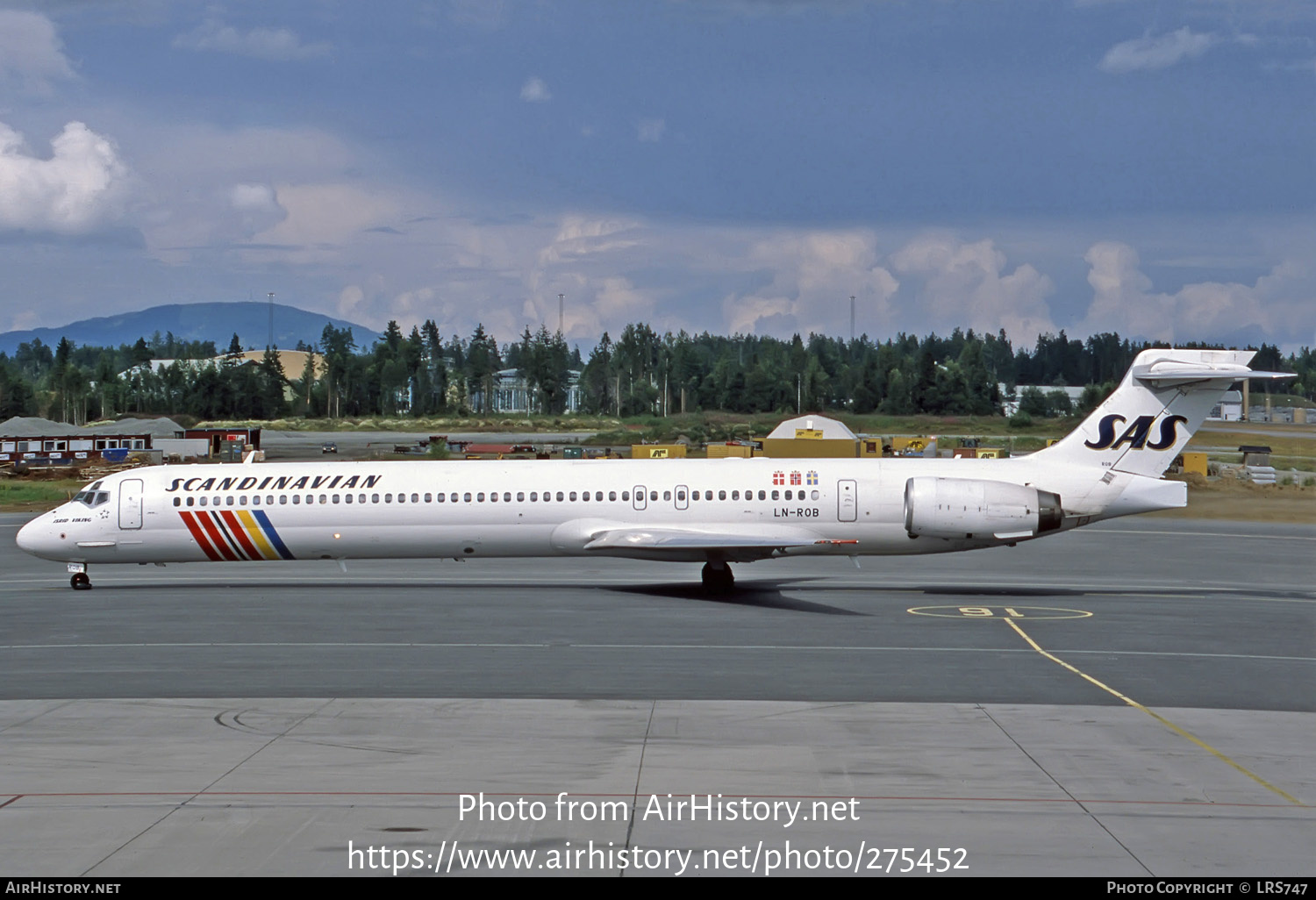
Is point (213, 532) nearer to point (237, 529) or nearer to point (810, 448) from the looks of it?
point (237, 529)

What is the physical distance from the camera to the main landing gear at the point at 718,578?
98.9 feet

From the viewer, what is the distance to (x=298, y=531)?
3042 centimetres

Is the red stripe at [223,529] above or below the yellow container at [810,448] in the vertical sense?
below

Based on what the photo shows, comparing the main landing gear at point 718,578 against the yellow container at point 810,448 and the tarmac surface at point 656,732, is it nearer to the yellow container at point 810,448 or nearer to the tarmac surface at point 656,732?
the tarmac surface at point 656,732

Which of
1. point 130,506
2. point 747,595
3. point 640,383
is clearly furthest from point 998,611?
point 640,383

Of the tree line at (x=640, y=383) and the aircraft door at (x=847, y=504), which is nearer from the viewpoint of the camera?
the aircraft door at (x=847, y=504)

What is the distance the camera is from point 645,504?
30.5 metres

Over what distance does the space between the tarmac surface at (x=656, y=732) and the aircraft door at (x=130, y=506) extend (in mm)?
1796

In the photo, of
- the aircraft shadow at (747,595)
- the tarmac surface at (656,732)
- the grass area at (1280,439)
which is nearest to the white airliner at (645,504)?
the aircraft shadow at (747,595)

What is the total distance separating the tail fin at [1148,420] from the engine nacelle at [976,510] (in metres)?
1.78

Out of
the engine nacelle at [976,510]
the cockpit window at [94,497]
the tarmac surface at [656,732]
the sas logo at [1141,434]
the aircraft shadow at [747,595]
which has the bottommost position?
the aircraft shadow at [747,595]

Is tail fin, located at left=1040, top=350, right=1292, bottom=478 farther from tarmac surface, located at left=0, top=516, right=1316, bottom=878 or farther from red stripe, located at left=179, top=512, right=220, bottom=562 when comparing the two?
red stripe, located at left=179, top=512, right=220, bottom=562

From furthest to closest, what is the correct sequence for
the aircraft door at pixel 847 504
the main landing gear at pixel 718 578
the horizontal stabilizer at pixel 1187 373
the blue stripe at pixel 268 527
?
1. the blue stripe at pixel 268 527
2. the main landing gear at pixel 718 578
3. the aircraft door at pixel 847 504
4. the horizontal stabilizer at pixel 1187 373

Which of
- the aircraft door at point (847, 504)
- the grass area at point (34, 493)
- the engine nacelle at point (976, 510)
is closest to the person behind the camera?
the engine nacelle at point (976, 510)
